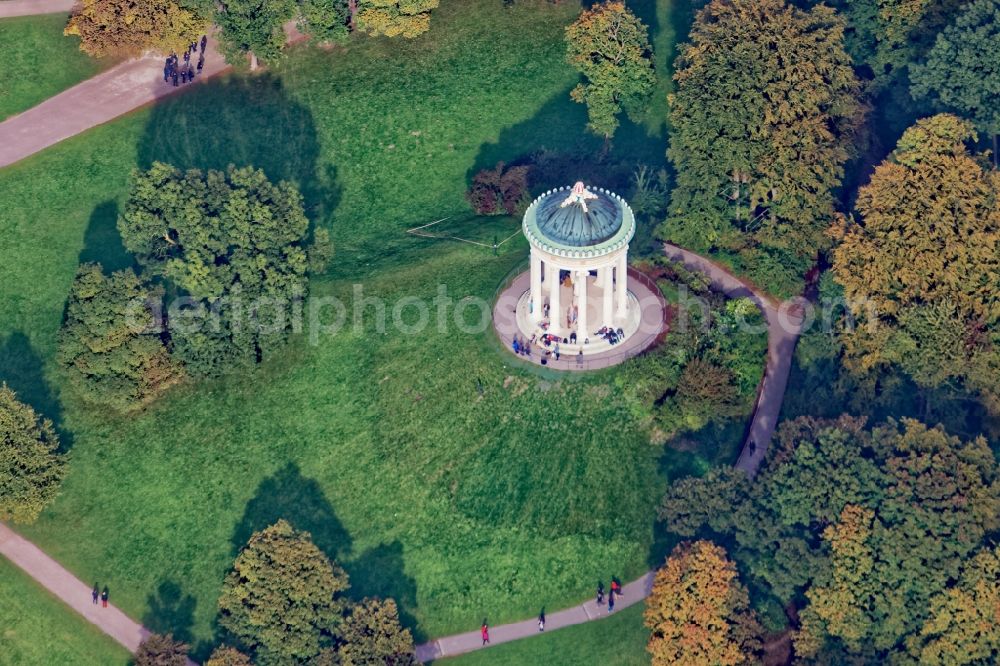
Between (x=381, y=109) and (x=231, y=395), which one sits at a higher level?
(x=381, y=109)

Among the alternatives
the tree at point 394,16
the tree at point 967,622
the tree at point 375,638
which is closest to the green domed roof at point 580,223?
the tree at point 375,638

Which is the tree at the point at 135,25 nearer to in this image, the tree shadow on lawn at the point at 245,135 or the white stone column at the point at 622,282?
the tree shadow on lawn at the point at 245,135

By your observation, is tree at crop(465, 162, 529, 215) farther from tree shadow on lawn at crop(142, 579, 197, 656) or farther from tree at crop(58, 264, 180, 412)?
tree shadow on lawn at crop(142, 579, 197, 656)

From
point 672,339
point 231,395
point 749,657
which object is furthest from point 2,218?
point 749,657

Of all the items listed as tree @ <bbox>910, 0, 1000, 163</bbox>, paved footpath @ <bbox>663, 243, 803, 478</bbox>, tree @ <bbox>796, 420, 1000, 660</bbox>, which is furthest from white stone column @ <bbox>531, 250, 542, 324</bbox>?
tree @ <bbox>910, 0, 1000, 163</bbox>

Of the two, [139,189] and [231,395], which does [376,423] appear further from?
[139,189]

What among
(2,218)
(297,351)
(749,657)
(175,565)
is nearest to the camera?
(749,657)
